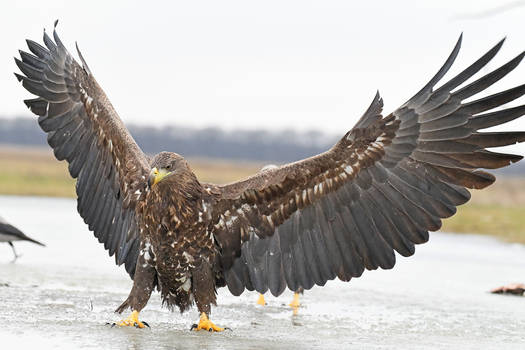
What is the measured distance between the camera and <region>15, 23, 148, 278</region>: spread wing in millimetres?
7125

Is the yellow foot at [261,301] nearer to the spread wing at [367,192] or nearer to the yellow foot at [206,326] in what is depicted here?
the spread wing at [367,192]

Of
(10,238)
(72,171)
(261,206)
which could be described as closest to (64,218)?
(10,238)

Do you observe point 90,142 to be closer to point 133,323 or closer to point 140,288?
point 140,288

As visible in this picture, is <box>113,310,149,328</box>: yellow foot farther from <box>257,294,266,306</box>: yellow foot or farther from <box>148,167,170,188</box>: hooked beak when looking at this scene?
<box>257,294,266,306</box>: yellow foot

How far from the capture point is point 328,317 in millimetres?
7684

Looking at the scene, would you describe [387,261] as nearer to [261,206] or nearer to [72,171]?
[261,206]

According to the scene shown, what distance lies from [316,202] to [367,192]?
38 centimetres

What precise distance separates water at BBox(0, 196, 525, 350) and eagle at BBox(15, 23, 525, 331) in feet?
1.27

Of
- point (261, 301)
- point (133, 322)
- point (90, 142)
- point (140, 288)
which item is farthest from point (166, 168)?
point (261, 301)

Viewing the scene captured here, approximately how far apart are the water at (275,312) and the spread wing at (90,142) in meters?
0.67

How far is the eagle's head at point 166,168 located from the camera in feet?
20.6

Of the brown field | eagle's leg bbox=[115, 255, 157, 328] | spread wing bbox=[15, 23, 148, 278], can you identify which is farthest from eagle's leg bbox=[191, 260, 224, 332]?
the brown field

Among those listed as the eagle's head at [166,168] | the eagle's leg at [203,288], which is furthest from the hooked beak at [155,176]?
the eagle's leg at [203,288]

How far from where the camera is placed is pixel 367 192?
6.52m
